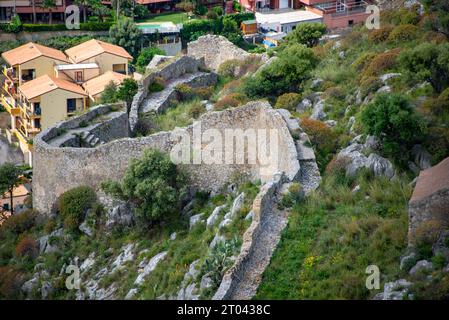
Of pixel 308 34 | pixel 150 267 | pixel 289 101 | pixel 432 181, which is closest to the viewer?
pixel 432 181

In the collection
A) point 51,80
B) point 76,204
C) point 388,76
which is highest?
point 388,76

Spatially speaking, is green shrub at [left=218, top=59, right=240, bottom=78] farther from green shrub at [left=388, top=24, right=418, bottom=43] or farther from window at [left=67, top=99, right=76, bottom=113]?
window at [left=67, top=99, right=76, bottom=113]

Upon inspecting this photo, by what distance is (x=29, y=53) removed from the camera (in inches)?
2958

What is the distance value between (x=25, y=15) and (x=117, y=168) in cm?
3982

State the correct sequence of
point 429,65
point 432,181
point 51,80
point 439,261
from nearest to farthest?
point 439,261
point 432,181
point 429,65
point 51,80

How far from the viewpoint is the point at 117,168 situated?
45.8m

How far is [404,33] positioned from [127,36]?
30.1 meters

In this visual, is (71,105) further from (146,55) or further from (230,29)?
(230,29)

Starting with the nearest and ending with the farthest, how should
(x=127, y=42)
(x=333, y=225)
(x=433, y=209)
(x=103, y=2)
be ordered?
1. (x=433, y=209)
2. (x=333, y=225)
3. (x=127, y=42)
4. (x=103, y=2)

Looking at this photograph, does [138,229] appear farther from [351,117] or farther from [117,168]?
[351,117]

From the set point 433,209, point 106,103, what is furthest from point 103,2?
point 433,209

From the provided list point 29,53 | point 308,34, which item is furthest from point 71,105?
point 308,34

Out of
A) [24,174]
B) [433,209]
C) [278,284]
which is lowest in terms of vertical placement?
[24,174]

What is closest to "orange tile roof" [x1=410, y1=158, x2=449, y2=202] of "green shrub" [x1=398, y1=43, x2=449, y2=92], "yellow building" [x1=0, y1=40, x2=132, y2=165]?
"green shrub" [x1=398, y1=43, x2=449, y2=92]
